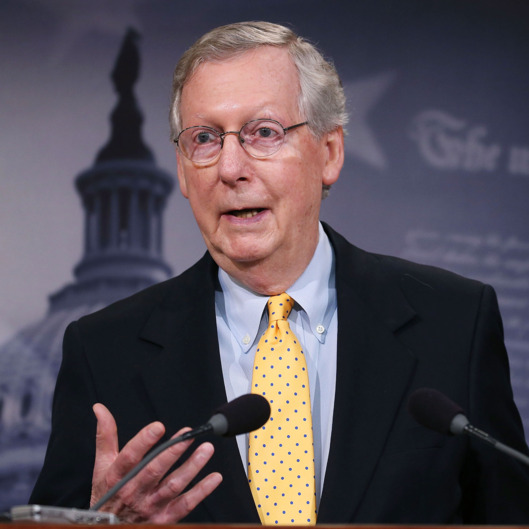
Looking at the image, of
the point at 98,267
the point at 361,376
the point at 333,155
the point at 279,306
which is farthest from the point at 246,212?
the point at 98,267

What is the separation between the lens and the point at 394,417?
217 cm

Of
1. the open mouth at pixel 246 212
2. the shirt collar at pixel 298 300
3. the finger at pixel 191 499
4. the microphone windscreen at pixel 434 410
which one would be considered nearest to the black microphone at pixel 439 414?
the microphone windscreen at pixel 434 410

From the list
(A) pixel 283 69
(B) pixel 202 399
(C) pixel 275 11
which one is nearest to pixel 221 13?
(C) pixel 275 11

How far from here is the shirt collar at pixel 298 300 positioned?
2.32 m

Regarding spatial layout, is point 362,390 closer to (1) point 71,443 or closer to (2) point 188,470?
(2) point 188,470

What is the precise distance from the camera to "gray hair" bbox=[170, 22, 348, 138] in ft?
7.72

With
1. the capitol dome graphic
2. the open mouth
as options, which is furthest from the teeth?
the capitol dome graphic

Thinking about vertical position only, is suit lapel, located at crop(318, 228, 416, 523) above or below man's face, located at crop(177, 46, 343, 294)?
below

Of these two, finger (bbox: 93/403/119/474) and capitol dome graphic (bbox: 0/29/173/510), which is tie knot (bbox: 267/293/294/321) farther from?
capitol dome graphic (bbox: 0/29/173/510)

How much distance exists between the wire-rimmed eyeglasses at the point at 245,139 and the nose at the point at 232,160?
11 millimetres

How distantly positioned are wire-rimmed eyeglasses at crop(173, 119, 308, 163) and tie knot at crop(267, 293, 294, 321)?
349mm

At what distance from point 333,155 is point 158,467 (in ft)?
3.53

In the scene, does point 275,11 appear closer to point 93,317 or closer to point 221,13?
point 221,13

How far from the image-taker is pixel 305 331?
7.61 ft
